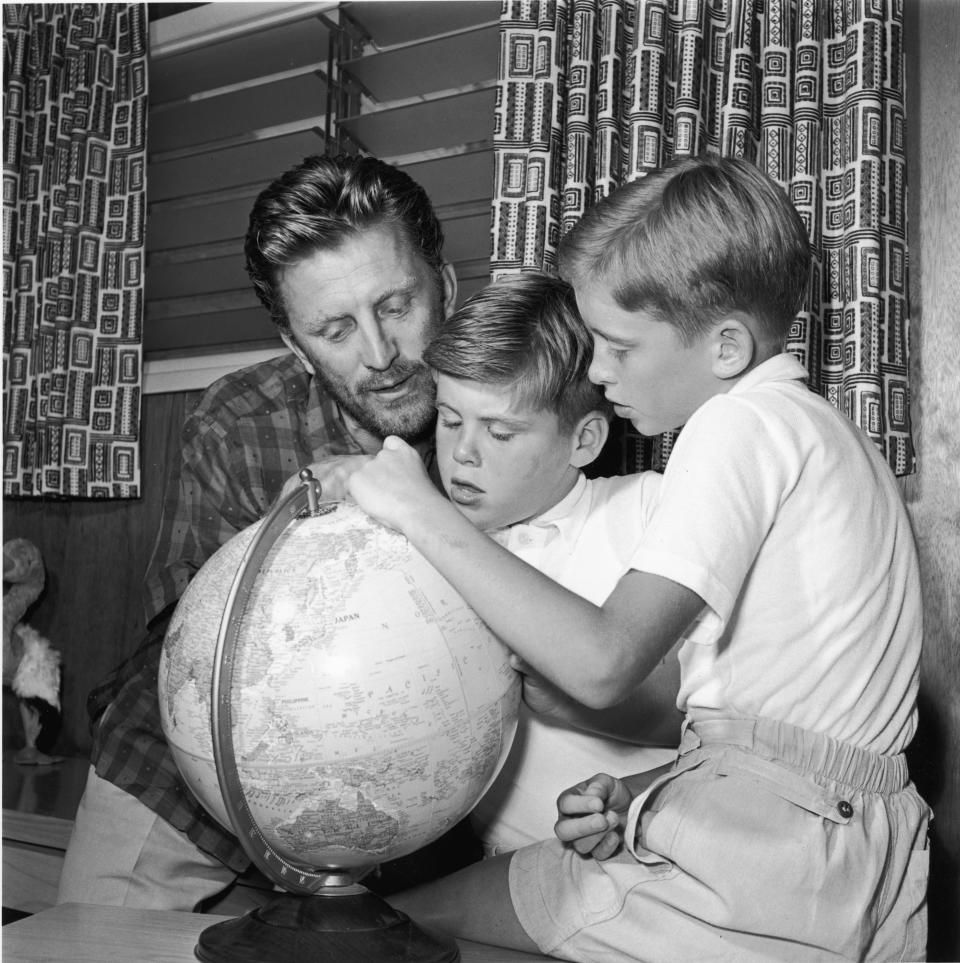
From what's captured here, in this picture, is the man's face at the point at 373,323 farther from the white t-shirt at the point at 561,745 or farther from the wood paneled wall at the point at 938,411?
the wood paneled wall at the point at 938,411

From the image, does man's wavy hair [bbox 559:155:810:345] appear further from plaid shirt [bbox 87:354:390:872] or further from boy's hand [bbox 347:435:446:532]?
plaid shirt [bbox 87:354:390:872]

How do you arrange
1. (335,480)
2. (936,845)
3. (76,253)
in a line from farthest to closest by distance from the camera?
(76,253), (936,845), (335,480)

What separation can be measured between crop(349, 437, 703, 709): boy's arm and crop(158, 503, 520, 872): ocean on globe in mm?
32

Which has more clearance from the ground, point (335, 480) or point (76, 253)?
point (76, 253)

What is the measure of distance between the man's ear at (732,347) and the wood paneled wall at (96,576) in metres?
2.05

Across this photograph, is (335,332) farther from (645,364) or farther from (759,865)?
(759,865)

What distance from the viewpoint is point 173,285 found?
3230 mm

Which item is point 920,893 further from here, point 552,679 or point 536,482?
point 536,482

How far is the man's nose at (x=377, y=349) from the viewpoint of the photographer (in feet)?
5.50

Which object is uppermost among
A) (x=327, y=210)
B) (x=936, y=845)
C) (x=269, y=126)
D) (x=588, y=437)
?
(x=269, y=126)

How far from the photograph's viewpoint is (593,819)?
1.09 metres

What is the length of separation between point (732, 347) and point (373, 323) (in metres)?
0.67

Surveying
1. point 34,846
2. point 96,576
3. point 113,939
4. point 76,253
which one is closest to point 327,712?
point 113,939

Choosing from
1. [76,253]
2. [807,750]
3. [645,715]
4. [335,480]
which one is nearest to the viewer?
[807,750]
